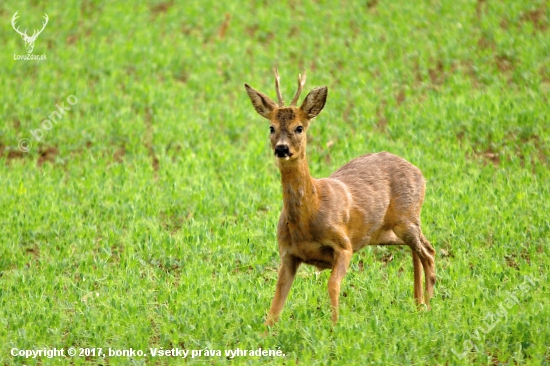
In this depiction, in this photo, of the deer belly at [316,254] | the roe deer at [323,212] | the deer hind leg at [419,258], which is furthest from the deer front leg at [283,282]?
the deer hind leg at [419,258]

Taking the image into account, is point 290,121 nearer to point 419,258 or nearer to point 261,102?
point 261,102

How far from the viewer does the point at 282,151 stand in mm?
7387

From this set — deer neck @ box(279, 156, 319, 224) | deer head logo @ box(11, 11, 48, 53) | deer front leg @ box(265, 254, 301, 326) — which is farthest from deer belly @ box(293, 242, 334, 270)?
deer head logo @ box(11, 11, 48, 53)

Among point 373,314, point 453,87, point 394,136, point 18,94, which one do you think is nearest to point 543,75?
point 453,87

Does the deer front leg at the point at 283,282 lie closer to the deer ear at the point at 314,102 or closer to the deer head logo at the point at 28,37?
the deer ear at the point at 314,102

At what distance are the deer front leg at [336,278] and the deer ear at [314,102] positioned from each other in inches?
52.0

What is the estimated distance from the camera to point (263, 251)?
9.68 m

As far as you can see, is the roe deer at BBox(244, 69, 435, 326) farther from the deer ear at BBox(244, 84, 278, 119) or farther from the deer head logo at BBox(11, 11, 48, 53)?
the deer head logo at BBox(11, 11, 48, 53)

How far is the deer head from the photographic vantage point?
750cm

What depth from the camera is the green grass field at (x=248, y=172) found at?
25.0 feet

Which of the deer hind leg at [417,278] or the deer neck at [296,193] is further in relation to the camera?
the deer hind leg at [417,278]

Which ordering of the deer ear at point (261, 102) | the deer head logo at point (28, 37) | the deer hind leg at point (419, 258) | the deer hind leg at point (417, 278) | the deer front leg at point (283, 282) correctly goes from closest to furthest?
the deer front leg at point (283, 282), the deer ear at point (261, 102), the deer hind leg at point (417, 278), the deer hind leg at point (419, 258), the deer head logo at point (28, 37)

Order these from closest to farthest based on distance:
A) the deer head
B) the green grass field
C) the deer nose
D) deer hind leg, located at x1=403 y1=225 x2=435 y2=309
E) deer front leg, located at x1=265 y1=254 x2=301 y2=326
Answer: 1. the deer nose
2. the deer head
3. the green grass field
4. deer front leg, located at x1=265 y1=254 x2=301 y2=326
5. deer hind leg, located at x1=403 y1=225 x2=435 y2=309

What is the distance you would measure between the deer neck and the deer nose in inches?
10.2
